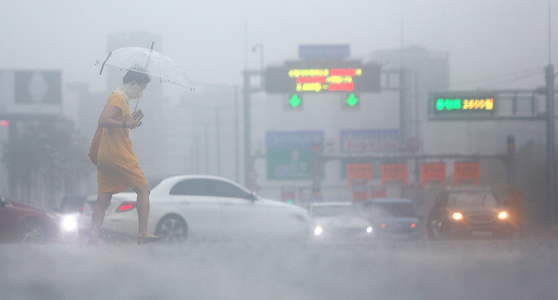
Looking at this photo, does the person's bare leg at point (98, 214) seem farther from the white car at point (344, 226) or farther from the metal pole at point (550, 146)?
the metal pole at point (550, 146)

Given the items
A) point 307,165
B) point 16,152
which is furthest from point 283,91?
point 16,152

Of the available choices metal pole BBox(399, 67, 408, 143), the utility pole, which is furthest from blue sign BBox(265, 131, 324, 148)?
the utility pole

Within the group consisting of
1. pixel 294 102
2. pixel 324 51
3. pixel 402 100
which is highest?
pixel 324 51

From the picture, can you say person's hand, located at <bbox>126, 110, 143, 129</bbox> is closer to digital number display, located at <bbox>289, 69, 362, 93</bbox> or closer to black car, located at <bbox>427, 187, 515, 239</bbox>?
black car, located at <bbox>427, 187, 515, 239</bbox>

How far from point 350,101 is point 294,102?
2.09 metres

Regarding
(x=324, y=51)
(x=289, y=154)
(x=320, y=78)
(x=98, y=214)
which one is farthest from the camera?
(x=289, y=154)

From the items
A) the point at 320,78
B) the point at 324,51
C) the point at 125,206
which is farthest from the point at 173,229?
the point at 324,51

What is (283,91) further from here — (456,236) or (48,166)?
(48,166)

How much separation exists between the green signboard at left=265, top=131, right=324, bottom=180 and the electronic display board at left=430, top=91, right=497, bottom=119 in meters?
24.0

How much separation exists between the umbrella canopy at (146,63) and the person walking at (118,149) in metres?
0.06

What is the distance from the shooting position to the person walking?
4.15 m

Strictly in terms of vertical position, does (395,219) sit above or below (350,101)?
below

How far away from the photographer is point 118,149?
4199mm

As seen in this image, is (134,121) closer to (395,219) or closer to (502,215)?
(502,215)
